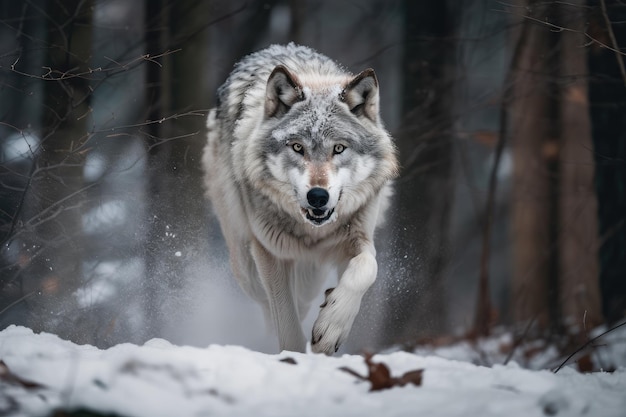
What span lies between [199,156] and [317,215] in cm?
324

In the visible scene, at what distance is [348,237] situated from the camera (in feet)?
15.9

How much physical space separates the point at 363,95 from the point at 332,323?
154 centimetres

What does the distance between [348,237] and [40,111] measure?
148 inches

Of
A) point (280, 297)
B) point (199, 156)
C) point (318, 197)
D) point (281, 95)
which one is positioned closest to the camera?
point (318, 197)

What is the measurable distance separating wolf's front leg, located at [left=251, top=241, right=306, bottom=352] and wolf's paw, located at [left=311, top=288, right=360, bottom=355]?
0.80 m

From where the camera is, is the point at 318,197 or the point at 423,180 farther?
the point at 423,180

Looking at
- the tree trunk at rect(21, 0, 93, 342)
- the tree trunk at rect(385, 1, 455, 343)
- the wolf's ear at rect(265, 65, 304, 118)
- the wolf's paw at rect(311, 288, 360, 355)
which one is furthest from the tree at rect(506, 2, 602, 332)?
the tree trunk at rect(21, 0, 93, 342)

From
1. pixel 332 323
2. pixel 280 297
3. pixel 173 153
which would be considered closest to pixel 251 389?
pixel 332 323

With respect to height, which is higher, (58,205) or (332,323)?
(58,205)

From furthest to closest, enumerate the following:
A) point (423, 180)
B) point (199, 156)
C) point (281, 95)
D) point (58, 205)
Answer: point (423, 180), point (199, 156), point (58, 205), point (281, 95)

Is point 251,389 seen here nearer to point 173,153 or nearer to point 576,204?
point 173,153

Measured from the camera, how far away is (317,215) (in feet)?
13.8

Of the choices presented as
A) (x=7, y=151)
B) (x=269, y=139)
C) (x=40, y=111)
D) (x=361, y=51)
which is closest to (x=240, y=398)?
(x=269, y=139)

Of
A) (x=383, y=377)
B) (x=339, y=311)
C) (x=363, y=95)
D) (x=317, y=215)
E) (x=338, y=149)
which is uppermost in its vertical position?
(x=363, y=95)
